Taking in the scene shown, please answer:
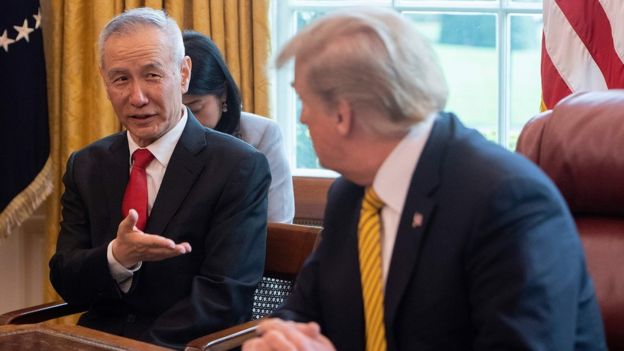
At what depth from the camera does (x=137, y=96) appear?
8.76ft

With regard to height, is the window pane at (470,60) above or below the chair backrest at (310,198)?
above

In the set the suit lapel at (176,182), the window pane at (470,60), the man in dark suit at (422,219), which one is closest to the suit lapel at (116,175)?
Answer: the suit lapel at (176,182)

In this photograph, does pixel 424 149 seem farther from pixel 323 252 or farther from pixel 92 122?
pixel 92 122

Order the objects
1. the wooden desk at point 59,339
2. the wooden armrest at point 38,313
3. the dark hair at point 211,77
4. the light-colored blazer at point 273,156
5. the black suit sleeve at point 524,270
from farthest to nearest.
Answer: the light-colored blazer at point 273,156
the dark hair at point 211,77
the wooden armrest at point 38,313
the wooden desk at point 59,339
the black suit sleeve at point 524,270

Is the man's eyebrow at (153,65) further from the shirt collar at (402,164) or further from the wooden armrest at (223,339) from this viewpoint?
the shirt collar at (402,164)

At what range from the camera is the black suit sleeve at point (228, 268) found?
8.12ft

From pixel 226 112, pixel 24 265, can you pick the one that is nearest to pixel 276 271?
pixel 226 112

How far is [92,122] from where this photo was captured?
4.23m

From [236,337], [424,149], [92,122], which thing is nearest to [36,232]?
[92,122]

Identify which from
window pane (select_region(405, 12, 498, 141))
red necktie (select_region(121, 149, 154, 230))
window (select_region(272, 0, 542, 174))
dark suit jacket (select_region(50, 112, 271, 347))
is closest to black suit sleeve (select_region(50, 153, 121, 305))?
dark suit jacket (select_region(50, 112, 271, 347))

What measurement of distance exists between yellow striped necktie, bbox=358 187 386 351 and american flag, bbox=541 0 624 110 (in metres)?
1.82

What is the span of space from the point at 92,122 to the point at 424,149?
278cm

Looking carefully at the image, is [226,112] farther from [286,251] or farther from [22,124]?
[22,124]

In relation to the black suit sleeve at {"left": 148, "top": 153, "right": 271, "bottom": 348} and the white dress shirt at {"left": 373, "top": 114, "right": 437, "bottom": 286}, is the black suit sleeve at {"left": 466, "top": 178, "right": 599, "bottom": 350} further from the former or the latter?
the black suit sleeve at {"left": 148, "top": 153, "right": 271, "bottom": 348}
